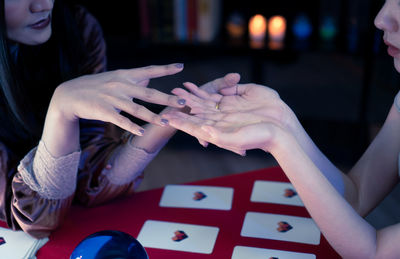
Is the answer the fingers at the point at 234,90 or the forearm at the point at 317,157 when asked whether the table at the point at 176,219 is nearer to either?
the forearm at the point at 317,157

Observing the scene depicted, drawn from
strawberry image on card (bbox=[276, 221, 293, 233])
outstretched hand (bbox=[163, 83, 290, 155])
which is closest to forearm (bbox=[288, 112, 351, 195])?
outstretched hand (bbox=[163, 83, 290, 155])

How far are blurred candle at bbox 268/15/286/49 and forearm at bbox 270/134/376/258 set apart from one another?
1869mm

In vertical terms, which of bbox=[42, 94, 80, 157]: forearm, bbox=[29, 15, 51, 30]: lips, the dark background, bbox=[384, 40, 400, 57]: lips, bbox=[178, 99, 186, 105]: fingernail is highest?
bbox=[29, 15, 51, 30]: lips

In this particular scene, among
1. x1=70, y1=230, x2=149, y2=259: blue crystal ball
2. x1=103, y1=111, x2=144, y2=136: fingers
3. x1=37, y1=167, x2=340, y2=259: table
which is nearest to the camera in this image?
x1=70, y1=230, x2=149, y2=259: blue crystal ball

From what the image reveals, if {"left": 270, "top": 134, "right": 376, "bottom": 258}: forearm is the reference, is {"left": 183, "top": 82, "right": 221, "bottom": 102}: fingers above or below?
above

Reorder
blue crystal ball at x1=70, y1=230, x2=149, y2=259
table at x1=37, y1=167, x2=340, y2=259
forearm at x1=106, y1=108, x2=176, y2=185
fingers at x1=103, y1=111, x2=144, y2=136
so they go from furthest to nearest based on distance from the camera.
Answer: forearm at x1=106, y1=108, x2=176, y2=185 < table at x1=37, y1=167, x2=340, y2=259 < fingers at x1=103, y1=111, x2=144, y2=136 < blue crystal ball at x1=70, y1=230, x2=149, y2=259

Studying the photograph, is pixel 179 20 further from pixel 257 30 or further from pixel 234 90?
pixel 234 90

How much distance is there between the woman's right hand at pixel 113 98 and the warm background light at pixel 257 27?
1808mm

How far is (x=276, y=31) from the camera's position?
268 centimetres

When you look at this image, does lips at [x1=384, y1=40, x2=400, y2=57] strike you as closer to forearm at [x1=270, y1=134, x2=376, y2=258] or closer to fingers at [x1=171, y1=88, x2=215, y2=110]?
forearm at [x1=270, y1=134, x2=376, y2=258]

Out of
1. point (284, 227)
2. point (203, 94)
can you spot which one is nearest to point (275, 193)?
point (284, 227)

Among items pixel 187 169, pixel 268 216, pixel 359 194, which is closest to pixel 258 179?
pixel 268 216

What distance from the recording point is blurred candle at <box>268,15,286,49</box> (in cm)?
267

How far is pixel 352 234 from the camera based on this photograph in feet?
3.01
